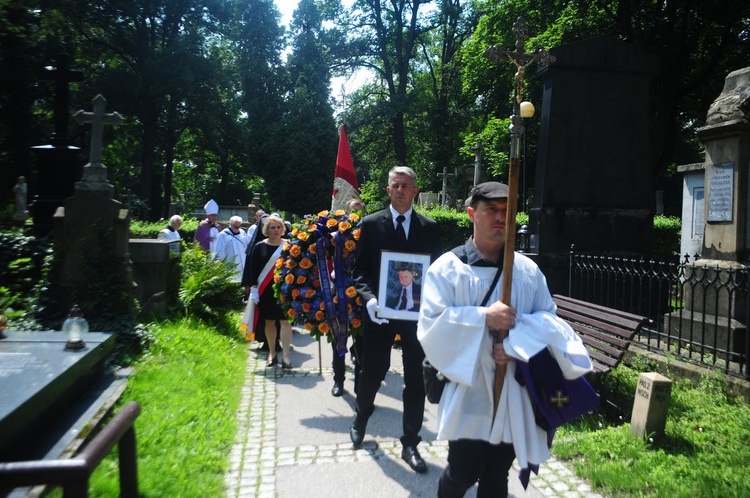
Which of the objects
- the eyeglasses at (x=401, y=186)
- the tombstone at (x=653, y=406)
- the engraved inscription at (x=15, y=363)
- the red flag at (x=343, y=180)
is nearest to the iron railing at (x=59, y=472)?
the engraved inscription at (x=15, y=363)

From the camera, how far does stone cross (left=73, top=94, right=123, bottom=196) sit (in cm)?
778

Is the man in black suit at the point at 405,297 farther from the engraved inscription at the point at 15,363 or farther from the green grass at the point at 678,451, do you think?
the engraved inscription at the point at 15,363

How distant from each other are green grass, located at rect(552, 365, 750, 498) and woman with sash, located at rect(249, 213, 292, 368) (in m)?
4.05

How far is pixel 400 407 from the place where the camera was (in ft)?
19.8

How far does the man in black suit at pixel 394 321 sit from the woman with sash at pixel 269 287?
10.4 ft

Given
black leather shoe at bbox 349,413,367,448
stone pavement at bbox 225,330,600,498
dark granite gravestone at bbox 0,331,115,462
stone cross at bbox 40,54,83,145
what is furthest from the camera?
stone cross at bbox 40,54,83,145

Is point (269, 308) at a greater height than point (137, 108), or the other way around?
point (137, 108)

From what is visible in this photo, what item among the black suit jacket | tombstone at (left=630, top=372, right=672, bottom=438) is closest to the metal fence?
tombstone at (left=630, top=372, right=672, bottom=438)

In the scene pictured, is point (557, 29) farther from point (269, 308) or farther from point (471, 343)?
point (471, 343)

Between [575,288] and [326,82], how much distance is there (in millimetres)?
26792

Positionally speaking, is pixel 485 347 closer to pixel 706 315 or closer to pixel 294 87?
pixel 706 315

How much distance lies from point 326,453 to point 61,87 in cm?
1084

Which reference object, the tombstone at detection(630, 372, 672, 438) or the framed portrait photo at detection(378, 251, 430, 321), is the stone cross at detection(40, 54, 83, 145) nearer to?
the framed portrait photo at detection(378, 251, 430, 321)

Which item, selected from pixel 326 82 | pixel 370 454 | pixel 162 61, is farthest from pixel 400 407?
pixel 162 61
